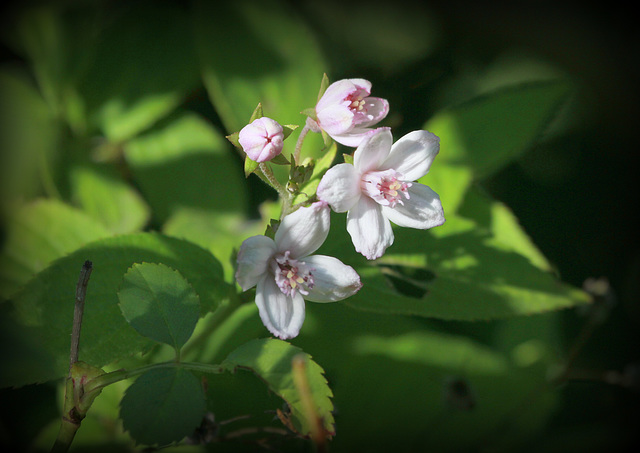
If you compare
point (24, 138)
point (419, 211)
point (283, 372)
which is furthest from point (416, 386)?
point (24, 138)

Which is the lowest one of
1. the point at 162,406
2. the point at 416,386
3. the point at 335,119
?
the point at 416,386

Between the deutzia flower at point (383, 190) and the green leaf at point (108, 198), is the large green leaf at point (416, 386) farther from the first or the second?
the green leaf at point (108, 198)

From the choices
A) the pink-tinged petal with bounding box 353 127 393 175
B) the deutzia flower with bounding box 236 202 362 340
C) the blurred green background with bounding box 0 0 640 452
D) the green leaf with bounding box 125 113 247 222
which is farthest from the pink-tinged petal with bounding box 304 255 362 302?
the blurred green background with bounding box 0 0 640 452

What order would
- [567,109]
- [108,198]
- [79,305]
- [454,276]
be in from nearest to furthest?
[79,305]
[454,276]
[108,198]
[567,109]

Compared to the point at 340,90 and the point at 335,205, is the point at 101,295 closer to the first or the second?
the point at 335,205

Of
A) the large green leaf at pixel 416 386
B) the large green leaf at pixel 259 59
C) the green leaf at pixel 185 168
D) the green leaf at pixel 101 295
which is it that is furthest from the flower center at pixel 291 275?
the green leaf at pixel 185 168

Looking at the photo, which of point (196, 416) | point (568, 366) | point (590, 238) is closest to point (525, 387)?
point (568, 366)

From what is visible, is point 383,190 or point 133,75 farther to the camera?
point 133,75
